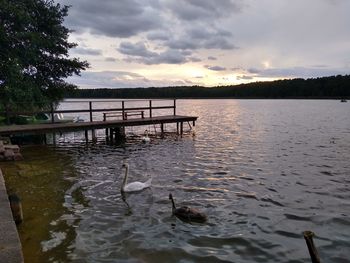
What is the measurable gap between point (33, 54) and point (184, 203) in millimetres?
11254

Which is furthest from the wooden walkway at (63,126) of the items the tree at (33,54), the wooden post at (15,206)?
the wooden post at (15,206)

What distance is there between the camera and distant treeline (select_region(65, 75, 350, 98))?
150000 millimetres

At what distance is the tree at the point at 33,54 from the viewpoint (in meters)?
15.8

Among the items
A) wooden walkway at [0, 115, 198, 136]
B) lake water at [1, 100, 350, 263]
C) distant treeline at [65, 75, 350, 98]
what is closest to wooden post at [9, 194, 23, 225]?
lake water at [1, 100, 350, 263]

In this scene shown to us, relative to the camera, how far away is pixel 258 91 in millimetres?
179250

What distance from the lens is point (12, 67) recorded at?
599 inches

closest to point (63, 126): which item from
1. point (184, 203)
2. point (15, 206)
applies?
point (184, 203)

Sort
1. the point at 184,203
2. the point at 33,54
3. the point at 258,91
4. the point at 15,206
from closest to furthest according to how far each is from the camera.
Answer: the point at 15,206 < the point at 184,203 < the point at 33,54 < the point at 258,91

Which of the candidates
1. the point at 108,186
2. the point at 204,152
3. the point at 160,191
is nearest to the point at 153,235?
the point at 160,191

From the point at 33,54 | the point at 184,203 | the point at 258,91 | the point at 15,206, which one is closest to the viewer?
the point at 15,206

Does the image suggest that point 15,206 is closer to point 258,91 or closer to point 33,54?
point 33,54

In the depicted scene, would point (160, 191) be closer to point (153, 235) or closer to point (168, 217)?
point (168, 217)

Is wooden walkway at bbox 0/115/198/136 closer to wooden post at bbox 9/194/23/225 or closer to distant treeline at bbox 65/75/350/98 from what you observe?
wooden post at bbox 9/194/23/225

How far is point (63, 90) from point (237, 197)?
13783 millimetres
